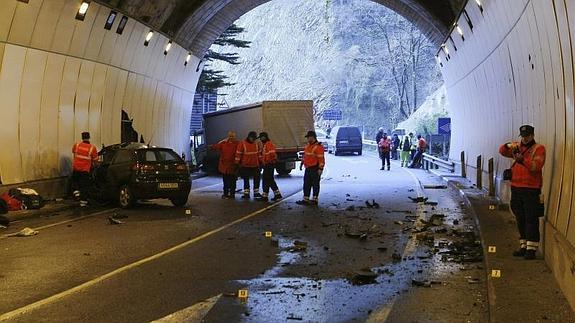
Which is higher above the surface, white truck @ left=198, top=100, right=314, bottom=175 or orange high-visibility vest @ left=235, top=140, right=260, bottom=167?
white truck @ left=198, top=100, right=314, bottom=175

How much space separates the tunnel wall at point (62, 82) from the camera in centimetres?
1443

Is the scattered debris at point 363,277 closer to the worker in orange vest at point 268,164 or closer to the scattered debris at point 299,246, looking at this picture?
the scattered debris at point 299,246

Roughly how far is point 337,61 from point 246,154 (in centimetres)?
6982

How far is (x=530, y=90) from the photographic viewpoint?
11250mm

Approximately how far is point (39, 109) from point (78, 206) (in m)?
2.60

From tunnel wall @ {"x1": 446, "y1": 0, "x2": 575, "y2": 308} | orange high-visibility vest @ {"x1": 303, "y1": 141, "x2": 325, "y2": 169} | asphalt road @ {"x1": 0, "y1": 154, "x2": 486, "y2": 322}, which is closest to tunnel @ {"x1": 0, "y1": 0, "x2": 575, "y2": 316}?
tunnel wall @ {"x1": 446, "y1": 0, "x2": 575, "y2": 308}

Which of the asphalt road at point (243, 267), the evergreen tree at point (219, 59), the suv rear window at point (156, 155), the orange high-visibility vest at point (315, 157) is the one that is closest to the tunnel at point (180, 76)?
the asphalt road at point (243, 267)

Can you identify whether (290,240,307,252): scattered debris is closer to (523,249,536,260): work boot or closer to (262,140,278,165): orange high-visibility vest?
(523,249,536,260): work boot

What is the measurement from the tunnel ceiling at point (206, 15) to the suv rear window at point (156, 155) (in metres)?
5.85

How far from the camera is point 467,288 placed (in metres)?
7.12

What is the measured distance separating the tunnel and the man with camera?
191 millimetres

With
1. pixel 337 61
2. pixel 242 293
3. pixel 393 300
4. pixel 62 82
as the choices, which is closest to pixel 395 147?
pixel 62 82

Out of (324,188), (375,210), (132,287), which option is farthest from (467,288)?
(324,188)

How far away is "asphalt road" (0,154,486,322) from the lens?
6.28 metres
